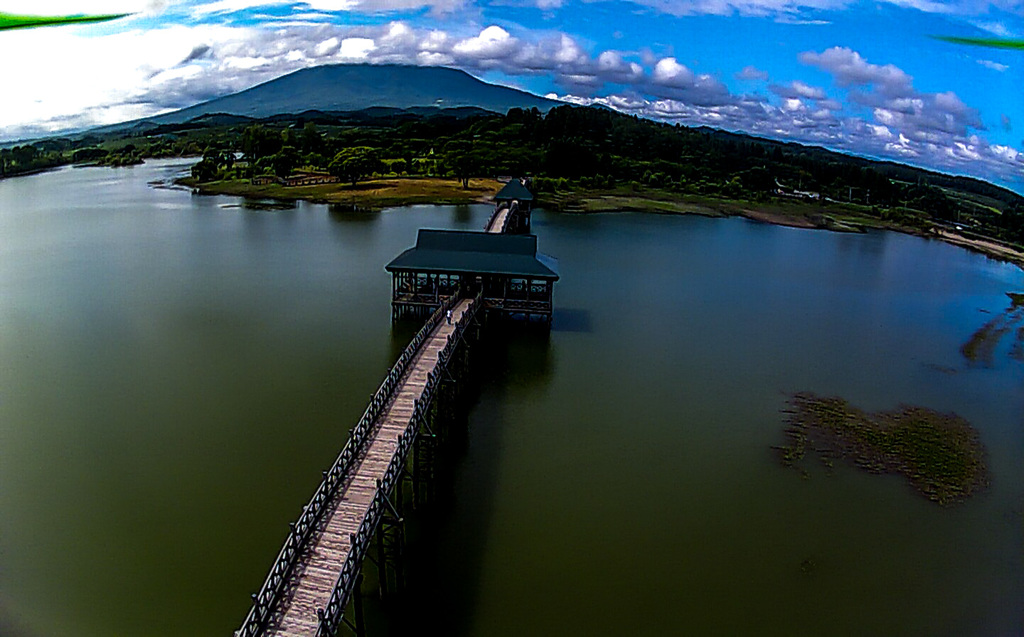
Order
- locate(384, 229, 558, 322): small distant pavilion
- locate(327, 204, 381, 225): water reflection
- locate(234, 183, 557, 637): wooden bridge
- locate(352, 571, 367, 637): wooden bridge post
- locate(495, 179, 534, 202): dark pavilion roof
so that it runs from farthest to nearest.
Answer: locate(327, 204, 381, 225): water reflection → locate(495, 179, 534, 202): dark pavilion roof → locate(384, 229, 558, 322): small distant pavilion → locate(352, 571, 367, 637): wooden bridge post → locate(234, 183, 557, 637): wooden bridge

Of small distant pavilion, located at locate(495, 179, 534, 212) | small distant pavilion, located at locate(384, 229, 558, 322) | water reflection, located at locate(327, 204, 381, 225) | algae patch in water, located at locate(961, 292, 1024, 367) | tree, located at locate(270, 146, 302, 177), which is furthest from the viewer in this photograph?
tree, located at locate(270, 146, 302, 177)

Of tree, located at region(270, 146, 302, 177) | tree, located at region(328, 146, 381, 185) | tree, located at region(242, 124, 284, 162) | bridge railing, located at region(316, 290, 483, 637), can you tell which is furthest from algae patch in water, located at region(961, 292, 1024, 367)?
tree, located at region(242, 124, 284, 162)

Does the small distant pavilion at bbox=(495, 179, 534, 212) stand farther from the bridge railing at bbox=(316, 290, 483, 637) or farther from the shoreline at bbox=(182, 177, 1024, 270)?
the bridge railing at bbox=(316, 290, 483, 637)

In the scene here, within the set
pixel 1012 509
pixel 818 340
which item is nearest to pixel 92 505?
pixel 1012 509

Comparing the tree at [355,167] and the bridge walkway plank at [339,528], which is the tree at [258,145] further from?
the bridge walkway plank at [339,528]

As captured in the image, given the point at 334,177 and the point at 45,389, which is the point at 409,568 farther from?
the point at 334,177

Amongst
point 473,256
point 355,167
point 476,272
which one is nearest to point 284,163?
point 355,167
